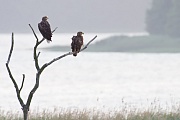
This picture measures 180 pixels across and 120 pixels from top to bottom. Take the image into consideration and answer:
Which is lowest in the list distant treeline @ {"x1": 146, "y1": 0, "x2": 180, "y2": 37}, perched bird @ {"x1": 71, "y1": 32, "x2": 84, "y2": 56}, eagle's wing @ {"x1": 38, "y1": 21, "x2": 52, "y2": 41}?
perched bird @ {"x1": 71, "y1": 32, "x2": 84, "y2": 56}

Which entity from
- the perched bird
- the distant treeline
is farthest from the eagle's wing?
the distant treeline

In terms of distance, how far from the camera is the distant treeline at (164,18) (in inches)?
4321

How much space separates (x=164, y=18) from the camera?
11888 cm

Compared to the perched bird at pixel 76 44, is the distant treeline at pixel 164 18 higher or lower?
higher

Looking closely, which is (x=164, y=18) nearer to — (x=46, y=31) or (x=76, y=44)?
(x=76, y=44)

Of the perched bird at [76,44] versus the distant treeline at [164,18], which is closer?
the perched bird at [76,44]

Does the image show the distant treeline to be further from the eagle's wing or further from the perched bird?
the eagle's wing

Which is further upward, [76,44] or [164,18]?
[164,18]

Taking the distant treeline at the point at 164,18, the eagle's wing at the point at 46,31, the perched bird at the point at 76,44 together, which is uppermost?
the distant treeline at the point at 164,18

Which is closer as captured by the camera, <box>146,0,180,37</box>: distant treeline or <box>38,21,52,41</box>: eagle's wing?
<box>38,21,52,41</box>: eagle's wing

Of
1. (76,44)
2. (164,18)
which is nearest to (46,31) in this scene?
(76,44)

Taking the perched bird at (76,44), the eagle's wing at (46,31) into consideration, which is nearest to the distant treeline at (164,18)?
the perched bird at (76,44)

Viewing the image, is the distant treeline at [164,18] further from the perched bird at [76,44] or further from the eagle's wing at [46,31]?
the eagle's wing at [46,31]

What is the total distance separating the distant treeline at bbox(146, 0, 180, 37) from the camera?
109750 millimetres
